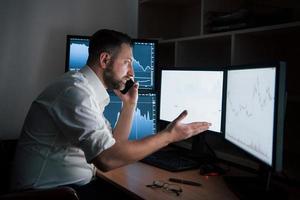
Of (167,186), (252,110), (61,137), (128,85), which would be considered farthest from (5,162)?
(252,110)

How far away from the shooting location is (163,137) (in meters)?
1.51

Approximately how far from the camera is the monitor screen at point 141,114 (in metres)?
2.31

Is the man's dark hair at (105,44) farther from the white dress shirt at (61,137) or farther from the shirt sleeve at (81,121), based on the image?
the shirt sleeve at (81,121)

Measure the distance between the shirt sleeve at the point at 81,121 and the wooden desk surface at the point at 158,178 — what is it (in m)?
0.23

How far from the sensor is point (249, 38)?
74.7 inches

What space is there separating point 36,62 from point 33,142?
117 centimetres

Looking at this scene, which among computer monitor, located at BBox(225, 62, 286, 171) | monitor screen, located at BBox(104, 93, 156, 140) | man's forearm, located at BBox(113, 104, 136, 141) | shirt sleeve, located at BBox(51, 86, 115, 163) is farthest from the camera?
monitor screen, located at BBox(104, 93, 156, 140)

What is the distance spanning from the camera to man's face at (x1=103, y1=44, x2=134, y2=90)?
1.74 meters

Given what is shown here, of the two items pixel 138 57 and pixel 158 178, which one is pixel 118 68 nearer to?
pixel 158 178

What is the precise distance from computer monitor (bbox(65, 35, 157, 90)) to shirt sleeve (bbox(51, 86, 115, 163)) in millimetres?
922

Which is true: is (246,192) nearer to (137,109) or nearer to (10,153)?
(137,109)

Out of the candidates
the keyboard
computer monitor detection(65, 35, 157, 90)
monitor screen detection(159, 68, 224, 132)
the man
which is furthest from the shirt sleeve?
computer monitor detection(65, 35, 157, 90)

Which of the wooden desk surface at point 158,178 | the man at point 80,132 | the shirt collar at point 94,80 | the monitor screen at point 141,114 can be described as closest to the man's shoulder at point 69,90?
the man at point 80,132

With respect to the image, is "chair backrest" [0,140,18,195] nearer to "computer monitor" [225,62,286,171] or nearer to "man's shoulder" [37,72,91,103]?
"man's shoulder" [37,72,91,103]
